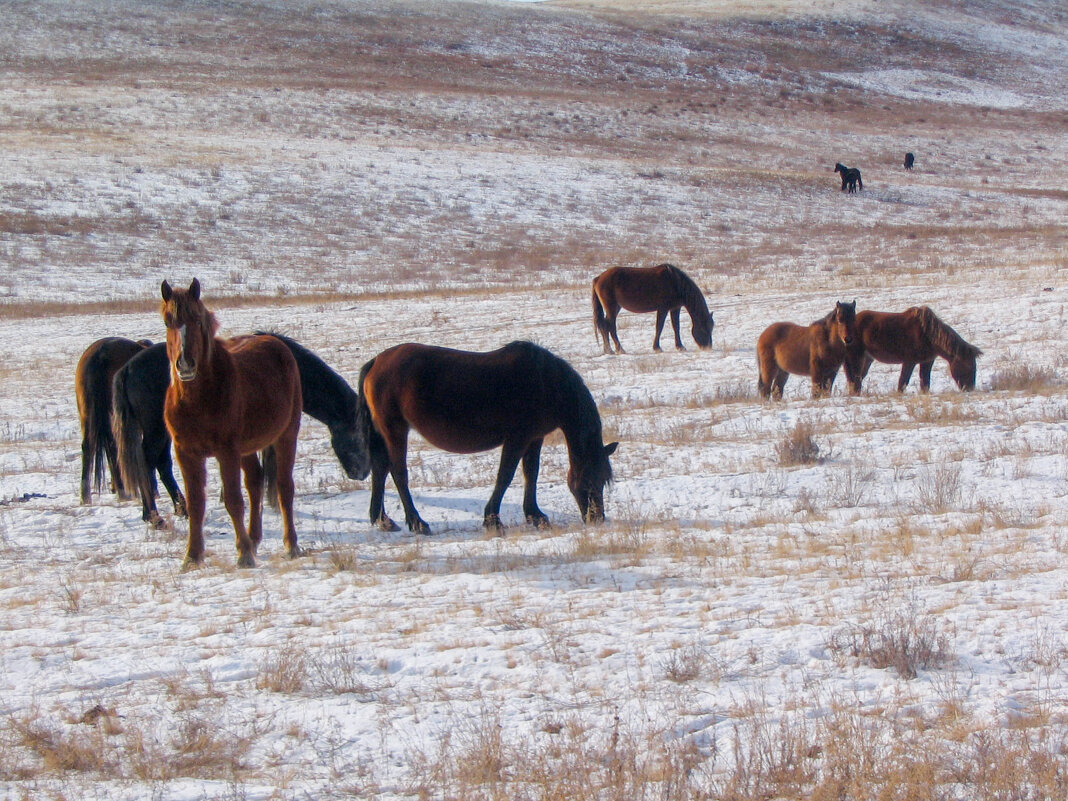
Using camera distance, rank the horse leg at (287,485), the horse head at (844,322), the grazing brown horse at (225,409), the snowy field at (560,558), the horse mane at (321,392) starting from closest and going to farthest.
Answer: the snowy field at (560,558), the grazing brown horse at (225,409), the horse leg at (287,485), the horse mane at (321,392), the horse head at (844,322)

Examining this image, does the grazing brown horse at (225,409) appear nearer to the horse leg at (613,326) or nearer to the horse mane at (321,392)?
the horse mane at (321,392)

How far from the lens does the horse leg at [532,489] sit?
7.77 m

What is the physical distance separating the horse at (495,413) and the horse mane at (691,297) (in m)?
9.85

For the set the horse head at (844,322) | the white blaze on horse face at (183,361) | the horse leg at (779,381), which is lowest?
the horse leg at (779,381)

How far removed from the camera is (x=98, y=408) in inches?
363

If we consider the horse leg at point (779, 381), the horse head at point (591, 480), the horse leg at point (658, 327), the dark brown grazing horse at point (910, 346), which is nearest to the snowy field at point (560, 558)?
the horse head at point (591, 480)

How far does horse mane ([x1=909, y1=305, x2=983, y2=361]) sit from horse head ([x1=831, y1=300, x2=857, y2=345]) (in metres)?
0.98

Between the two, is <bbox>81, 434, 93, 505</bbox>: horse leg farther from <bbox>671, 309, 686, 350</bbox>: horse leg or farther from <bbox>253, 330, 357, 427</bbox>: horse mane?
<bbox>671, 309, 686, 350</bbox>: horse leg

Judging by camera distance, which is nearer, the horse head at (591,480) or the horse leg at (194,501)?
the horse leg at (194,501)

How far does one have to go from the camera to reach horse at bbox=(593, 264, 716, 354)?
687 inches

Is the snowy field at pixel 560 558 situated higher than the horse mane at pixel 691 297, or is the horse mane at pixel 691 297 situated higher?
the horse mane at pixel 691 297

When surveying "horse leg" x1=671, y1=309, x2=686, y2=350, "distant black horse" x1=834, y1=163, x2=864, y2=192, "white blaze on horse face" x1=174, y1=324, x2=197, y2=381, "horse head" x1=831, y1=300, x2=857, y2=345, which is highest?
"distant black horse" x1=834, y1=163, x2=864, y2=192

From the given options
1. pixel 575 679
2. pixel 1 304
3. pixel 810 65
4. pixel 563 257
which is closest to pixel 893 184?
A: pixel 563 257

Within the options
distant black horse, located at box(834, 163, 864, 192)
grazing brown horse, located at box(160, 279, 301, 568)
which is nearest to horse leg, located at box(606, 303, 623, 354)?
grazing brown horse, located at box(160, 279, 301, 568)
